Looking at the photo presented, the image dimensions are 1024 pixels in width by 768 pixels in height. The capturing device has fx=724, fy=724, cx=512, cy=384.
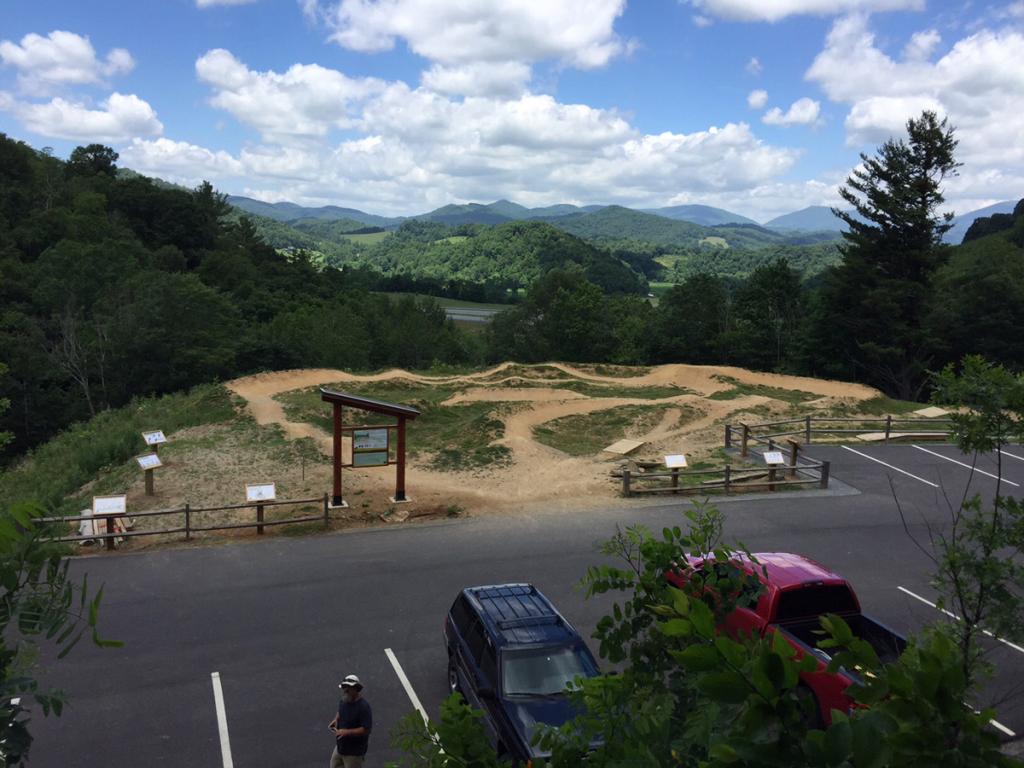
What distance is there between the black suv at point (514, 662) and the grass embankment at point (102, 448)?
13.4 metres

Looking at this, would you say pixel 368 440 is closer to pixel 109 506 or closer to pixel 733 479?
pixel 109 506

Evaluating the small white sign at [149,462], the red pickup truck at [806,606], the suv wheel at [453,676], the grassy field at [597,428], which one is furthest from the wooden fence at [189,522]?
the grassy field at [597,428]

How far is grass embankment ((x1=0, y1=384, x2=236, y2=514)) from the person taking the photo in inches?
838

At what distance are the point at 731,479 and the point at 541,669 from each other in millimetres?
12575

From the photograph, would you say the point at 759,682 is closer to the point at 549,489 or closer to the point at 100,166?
the point at 549,489

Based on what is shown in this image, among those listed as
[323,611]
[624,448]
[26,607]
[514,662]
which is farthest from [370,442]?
[26,607]

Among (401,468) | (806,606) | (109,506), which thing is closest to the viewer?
(806,606)

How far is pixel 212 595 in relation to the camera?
1261cm

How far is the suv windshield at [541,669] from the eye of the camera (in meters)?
8.20

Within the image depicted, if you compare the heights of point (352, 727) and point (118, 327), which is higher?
point (118, 327)

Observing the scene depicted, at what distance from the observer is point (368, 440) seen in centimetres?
1777

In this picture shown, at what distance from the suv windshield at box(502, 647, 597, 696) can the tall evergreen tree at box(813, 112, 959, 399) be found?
1615 inches

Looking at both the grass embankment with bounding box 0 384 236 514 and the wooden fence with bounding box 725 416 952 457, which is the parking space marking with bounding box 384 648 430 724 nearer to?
the grass embankment with bounding box 0 384 236 514

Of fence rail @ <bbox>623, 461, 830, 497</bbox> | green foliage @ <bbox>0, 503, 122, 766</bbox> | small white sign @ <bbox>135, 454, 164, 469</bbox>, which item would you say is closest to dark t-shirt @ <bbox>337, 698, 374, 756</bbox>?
green foliage @ <bbox>0, 503, 122, 766</bbox>
